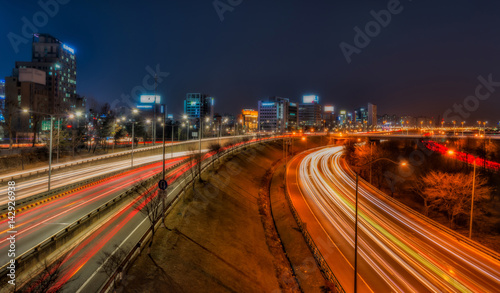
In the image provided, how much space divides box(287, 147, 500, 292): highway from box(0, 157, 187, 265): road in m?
18.9

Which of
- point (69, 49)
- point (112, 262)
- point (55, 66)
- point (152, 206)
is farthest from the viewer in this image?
point (69, 49)

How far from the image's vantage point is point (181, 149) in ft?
210

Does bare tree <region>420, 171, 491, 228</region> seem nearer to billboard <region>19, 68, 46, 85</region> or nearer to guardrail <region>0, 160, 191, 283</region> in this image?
guardrail <region>0, 160, 191, 283</region>

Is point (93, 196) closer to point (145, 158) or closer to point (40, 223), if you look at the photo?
point (40, 223)

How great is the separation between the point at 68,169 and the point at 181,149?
1182 inches

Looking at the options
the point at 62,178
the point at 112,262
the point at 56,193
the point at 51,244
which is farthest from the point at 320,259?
the point at 62,178

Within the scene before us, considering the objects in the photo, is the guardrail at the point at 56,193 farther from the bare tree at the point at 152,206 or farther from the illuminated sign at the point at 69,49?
the illuminated sign at the point at 69,49

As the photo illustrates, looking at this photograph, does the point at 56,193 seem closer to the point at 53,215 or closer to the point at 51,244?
the point at 53,215

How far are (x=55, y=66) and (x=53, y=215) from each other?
407 ft

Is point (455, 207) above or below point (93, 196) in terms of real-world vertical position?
below

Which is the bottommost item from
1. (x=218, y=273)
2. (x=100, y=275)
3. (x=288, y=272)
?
(x=288, y=272)

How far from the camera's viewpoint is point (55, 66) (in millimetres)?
115375

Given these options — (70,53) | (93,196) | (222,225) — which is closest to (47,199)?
(93,196)

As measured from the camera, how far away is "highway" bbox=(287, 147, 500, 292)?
16.8m
